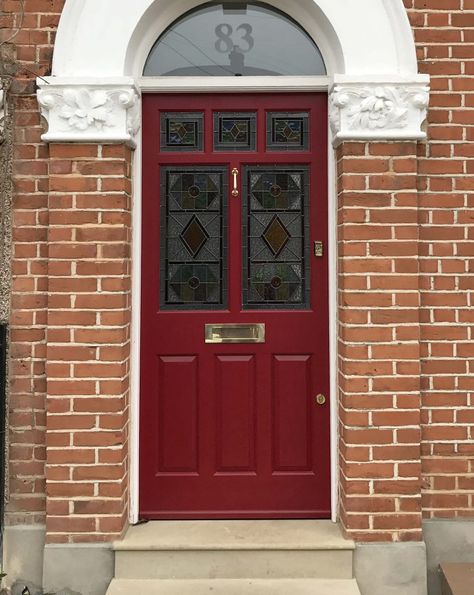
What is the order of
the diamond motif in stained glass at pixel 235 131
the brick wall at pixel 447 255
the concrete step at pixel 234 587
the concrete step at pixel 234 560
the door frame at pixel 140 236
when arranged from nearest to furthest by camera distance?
the concrete step at pixel 234 587 < the concrete step at pixel 234 560 < the brick wall at pixel 447 255 < the door frame at pixel 140 236 < the diamond motif in stained glass at pixel 235 131

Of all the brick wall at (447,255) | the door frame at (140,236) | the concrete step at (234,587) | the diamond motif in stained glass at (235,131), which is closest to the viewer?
the concrete step at (234,587)

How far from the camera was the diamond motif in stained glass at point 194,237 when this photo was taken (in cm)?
381

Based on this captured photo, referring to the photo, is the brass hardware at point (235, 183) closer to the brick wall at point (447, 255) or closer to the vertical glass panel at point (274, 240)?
the vertical glass panel at point (274, 240)

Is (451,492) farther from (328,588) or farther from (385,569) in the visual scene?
(328,588)

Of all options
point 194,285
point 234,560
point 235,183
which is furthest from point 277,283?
point 234,560

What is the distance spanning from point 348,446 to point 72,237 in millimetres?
1929

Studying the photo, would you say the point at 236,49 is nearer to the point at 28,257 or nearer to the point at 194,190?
the point at 194,190

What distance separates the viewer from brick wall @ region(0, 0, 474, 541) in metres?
3.46

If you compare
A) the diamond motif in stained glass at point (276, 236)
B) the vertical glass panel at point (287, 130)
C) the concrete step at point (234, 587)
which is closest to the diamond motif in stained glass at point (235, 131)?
the vertical glass panel at point (287, 130)

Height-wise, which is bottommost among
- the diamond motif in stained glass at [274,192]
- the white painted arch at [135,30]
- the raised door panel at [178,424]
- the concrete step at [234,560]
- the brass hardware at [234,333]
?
the concrete step at [234,560]

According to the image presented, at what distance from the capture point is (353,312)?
3482 millimetres

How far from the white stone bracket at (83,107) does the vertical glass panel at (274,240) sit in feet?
2.79

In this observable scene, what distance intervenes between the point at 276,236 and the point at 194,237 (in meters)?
0.50

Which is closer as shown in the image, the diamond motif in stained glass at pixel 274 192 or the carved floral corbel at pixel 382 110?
the carved floral corbel at pixel 382 110
